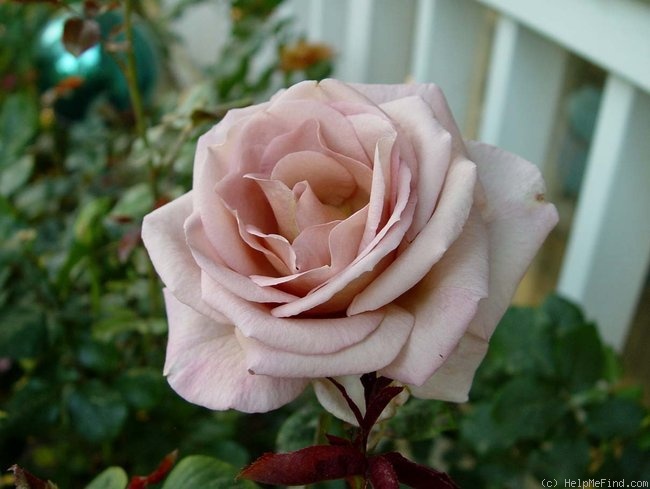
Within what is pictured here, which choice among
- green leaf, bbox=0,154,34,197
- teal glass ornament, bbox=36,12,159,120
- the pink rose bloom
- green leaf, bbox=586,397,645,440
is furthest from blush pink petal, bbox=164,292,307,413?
teal glass ornament, bbox=36,12,159,120

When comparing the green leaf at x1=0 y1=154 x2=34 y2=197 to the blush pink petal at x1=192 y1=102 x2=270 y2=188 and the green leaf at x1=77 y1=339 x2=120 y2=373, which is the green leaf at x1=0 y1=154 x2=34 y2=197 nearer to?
the green leaf at x1=77 y1=339 x2=120 y2=373

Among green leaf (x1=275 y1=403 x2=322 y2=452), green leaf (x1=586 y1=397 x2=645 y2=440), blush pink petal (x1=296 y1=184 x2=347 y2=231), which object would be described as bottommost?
green leaf (x1=586 y1=397 x2=645 y2=440)

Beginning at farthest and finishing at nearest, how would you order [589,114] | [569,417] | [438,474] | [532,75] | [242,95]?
[589,114], [242,95], [532,75], [569,417], [438,474]

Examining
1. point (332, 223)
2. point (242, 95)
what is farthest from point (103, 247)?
point (332, 223)

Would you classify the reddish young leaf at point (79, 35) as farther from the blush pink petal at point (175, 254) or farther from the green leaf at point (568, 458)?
the green leaf at point (568, 458)

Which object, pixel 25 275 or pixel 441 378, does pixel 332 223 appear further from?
pixel 25 275

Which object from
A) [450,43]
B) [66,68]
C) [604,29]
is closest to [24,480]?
[604,29]

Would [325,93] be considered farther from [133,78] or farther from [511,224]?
[133,78]
